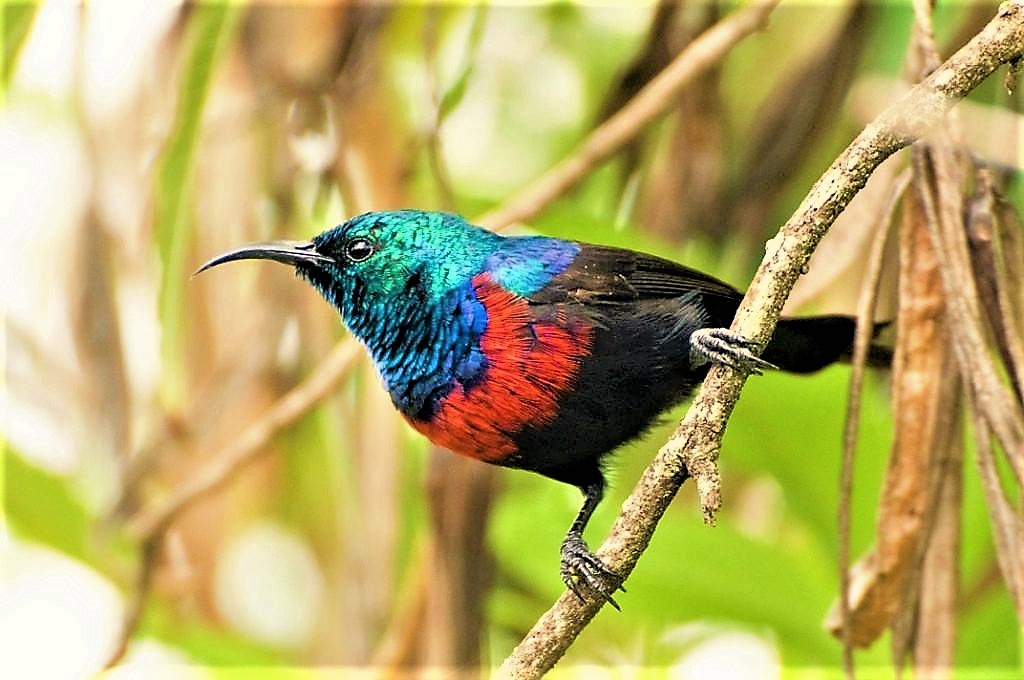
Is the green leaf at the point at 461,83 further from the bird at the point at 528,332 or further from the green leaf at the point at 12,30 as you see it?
the green leaf at the point at 12,30

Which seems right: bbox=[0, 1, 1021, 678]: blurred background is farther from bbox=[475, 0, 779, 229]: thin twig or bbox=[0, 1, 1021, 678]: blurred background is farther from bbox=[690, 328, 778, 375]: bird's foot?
bbox=[690, 328, 778, 375]: bird's foot

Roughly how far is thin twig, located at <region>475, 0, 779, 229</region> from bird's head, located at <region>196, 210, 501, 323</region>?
0.51 meters

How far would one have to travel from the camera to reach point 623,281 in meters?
2.31

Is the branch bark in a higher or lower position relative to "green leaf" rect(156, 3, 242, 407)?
lower

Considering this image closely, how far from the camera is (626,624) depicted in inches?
145

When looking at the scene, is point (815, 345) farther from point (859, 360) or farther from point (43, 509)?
point (43, 509)

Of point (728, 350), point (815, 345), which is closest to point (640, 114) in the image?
point (815, 345)

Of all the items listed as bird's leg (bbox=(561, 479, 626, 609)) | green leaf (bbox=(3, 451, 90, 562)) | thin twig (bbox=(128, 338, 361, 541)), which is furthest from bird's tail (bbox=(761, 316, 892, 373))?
green leaf (bbox=(3, 451, 90, 562))

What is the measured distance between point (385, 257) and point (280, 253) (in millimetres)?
215

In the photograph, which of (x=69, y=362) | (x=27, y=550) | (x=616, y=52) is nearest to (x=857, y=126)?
(x=616, y=52)

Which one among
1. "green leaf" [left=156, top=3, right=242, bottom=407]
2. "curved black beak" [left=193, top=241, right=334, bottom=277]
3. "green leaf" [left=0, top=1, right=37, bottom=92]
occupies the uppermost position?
"green leaf" [left=0, top=1, right=37, bottom=92]

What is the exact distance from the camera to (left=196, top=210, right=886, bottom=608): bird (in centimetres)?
217

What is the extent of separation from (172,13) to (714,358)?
6.82 ft

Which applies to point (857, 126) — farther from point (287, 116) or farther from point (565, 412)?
point (565, 412)
